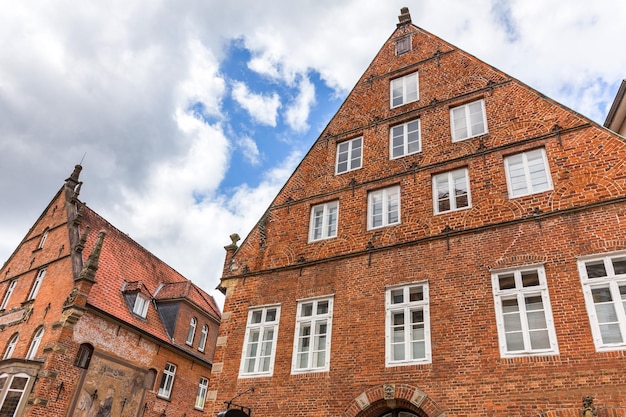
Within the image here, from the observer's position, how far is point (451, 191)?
37.8 ft

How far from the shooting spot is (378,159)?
1336cm

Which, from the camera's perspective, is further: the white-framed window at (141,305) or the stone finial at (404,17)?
the white-framed window at (141,305)

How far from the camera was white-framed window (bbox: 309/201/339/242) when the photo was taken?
13.1 metres

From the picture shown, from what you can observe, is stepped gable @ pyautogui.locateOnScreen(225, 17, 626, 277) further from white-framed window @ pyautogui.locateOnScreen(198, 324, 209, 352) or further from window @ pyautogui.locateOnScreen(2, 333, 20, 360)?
white-framed window @ pyautogui.locateOnScreen(198, 324, 209, 352)

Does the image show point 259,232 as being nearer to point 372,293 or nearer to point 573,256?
point 372,293

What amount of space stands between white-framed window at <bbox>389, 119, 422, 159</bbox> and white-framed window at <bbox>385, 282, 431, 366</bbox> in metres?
4.20

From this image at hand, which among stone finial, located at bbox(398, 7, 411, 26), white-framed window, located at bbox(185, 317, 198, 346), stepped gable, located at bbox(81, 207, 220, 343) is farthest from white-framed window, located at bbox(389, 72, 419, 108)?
white-framed window, located at bbox(185, 317, 198, 346)

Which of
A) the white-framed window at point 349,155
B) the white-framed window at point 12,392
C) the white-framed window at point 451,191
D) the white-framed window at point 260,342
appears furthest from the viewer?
the white-framed window at point 12,392

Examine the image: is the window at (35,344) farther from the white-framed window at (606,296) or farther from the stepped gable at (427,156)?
the white-framed window at (606,296)

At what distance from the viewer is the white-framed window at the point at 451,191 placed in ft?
36.9

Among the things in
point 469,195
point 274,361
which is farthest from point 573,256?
point 274,361

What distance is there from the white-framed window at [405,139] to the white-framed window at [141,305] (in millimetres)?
14218

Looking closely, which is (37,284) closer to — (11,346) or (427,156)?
(11,346)

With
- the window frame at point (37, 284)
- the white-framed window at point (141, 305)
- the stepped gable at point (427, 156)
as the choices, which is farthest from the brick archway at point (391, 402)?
the window frame at point (37, 284)
